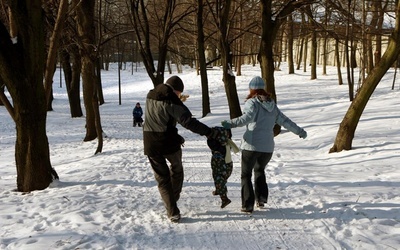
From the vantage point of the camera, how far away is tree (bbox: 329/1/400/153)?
306 inches

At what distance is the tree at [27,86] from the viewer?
6.13 meters

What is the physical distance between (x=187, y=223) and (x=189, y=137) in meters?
8.64

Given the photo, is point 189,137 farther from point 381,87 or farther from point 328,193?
point 381,87

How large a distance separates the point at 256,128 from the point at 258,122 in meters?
Answer: 0.08

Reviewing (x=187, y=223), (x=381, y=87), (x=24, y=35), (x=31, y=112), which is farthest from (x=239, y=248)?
(x=381, y=87)

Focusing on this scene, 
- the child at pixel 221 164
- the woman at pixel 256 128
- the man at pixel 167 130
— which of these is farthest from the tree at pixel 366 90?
the man at pixel 167 130

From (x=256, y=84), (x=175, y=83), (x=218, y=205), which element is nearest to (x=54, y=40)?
(x=175, y=83)

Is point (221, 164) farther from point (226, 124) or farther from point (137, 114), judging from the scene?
point (137, 114)

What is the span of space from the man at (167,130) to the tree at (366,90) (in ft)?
16.3

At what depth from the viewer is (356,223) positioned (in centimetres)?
464

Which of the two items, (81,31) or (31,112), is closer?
(31,112)

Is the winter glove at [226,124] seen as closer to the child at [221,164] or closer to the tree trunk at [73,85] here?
the child at [221,164]

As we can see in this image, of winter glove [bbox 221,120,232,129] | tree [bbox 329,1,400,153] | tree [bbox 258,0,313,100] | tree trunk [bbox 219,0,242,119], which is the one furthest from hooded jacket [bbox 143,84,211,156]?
tree trunk [bbox 219,0,242,119]

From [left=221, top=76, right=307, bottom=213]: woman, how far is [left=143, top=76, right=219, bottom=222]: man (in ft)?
1.46
